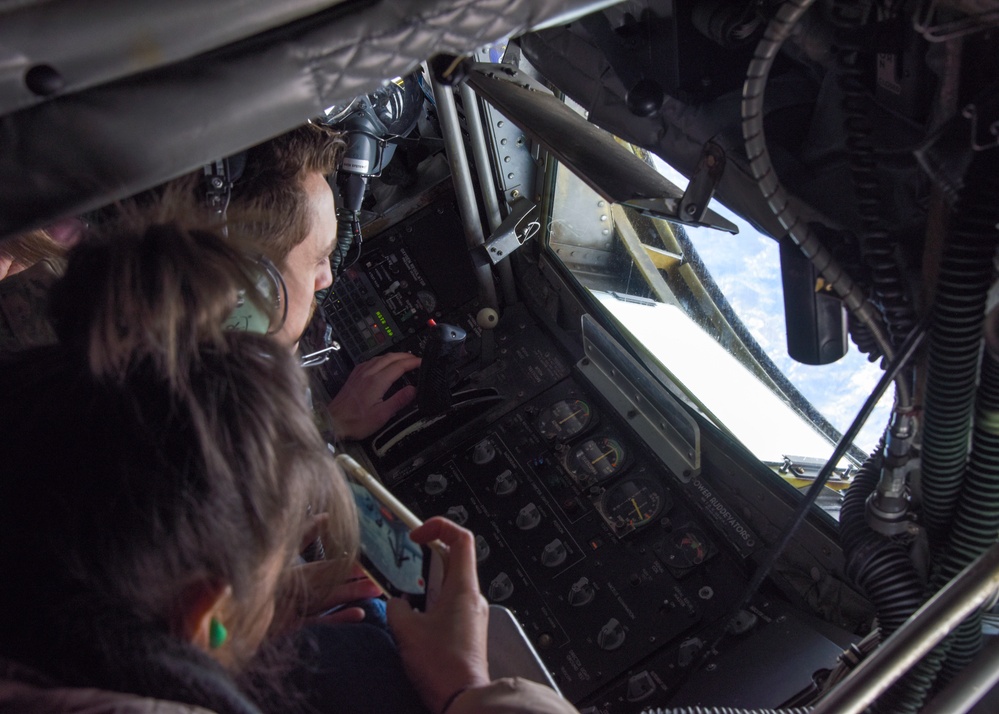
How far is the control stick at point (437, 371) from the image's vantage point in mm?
2320

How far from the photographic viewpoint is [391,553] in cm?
131

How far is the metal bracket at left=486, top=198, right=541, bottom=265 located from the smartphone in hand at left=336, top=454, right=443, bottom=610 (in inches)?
46.7

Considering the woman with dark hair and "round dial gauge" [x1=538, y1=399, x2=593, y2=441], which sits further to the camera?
"round dial gauge" [x1=538, y1=399, x2=593, y2=441]

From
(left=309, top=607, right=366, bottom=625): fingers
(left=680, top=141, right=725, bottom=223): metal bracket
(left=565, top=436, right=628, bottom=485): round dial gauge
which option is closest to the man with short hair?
(left=309, top=607, right=366, bottom=625): fingers

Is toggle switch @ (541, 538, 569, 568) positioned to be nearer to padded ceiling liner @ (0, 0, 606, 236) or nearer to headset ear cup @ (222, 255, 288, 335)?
headset ear cup @ (222, 255, 288, 335)

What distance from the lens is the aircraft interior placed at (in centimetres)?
79

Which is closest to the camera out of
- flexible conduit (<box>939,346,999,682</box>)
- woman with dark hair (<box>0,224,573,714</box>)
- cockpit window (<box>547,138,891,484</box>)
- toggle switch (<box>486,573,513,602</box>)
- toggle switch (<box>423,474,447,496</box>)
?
woman with dark hair (<box>0,224,573,714</box>)

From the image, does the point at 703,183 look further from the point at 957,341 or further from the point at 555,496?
the point at 555,496

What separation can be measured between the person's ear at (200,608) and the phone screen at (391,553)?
481 mm

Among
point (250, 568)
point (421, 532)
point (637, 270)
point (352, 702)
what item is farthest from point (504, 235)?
point (250, 568)

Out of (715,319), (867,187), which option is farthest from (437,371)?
(867,187)

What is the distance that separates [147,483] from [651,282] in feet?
5.66

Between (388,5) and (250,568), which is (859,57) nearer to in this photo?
(388,5)

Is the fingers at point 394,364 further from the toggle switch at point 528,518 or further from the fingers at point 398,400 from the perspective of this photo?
the toggle switch at point 528,518
